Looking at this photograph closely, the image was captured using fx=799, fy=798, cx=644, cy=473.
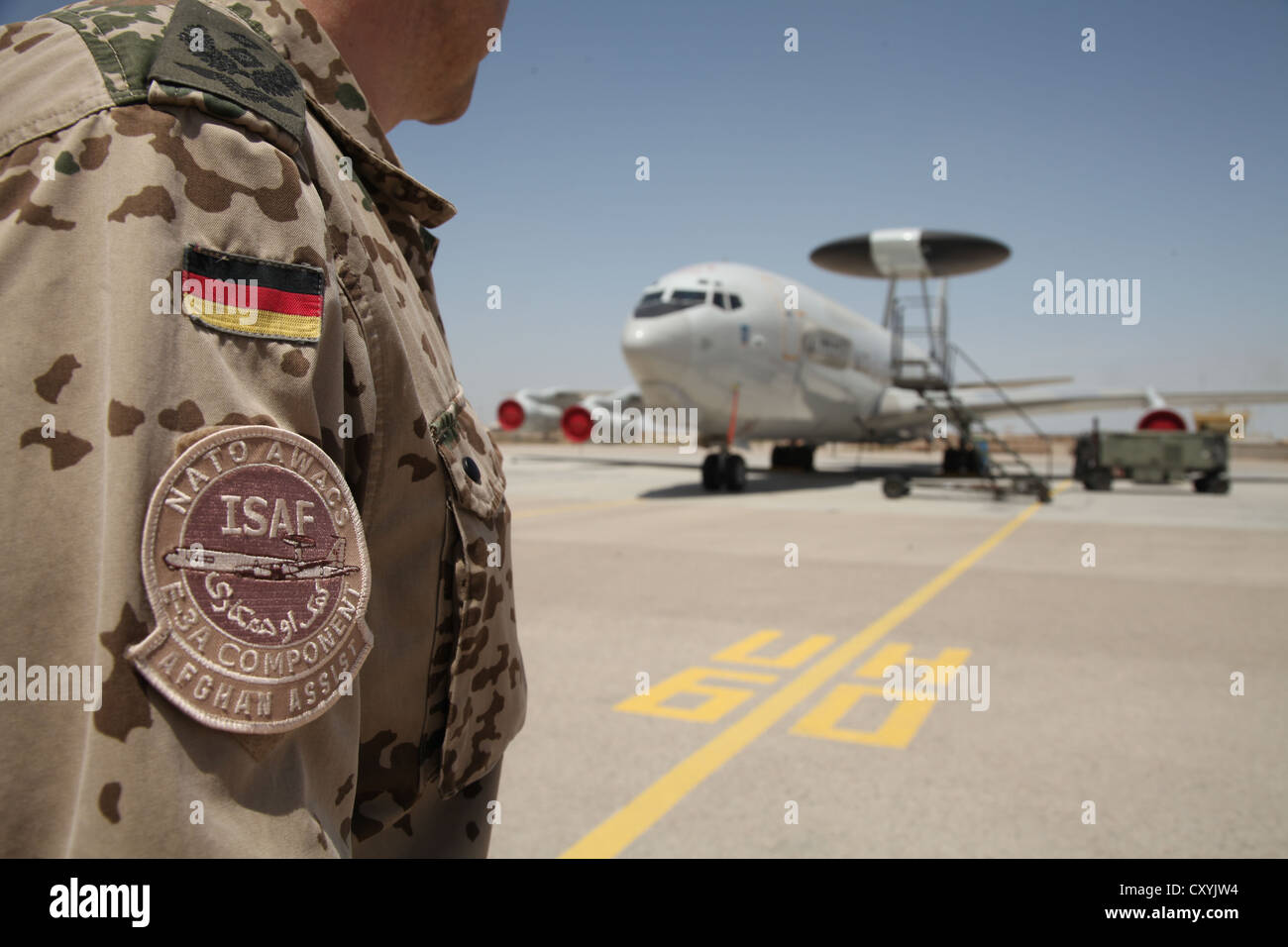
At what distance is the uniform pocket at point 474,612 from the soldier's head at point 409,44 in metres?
0.50

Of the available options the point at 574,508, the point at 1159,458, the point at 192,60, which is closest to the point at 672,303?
the point at 574,508

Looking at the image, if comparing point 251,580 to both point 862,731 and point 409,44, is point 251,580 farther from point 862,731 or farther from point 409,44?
point 862,731

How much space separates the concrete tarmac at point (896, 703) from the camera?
2775mm

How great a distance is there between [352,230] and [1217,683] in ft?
16.4

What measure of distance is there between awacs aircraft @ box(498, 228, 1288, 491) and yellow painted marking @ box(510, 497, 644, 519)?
2.03 m

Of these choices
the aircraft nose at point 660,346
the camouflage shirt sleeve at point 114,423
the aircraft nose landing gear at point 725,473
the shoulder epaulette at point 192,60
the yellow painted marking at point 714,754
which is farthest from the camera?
the aircraft nose landing gear at point 725,473

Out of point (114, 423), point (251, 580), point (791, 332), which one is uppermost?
point (791, 332)

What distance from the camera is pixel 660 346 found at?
13742mm

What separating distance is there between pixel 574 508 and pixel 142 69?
39.7 ft

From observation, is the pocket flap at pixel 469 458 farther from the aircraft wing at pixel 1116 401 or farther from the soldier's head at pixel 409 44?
the aircraft wing at pixel 1116 401

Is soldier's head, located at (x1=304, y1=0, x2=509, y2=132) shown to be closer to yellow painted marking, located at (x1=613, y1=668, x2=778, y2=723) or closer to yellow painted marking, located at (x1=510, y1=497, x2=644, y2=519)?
yellow painted marking, located at (x1=613, y1=668, x2=778, y2=723)

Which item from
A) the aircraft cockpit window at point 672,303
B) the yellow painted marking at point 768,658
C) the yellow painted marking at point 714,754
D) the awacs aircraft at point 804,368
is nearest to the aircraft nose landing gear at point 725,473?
the awacs aircraft at point 804,368
